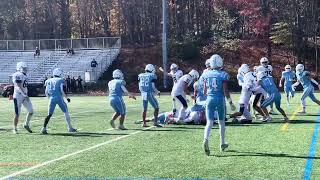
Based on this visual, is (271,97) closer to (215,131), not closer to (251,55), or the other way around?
(215,131)

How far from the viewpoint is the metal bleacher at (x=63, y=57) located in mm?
54062

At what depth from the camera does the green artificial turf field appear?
9.57 meters

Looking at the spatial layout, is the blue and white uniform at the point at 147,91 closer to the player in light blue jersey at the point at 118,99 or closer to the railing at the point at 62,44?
the player in light blue jersey at the point at 118,99

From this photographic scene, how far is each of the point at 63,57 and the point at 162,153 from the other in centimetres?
4697

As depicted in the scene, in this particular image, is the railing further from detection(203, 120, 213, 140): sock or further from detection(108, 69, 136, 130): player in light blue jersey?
detection(203, 120, 213, 140): sock

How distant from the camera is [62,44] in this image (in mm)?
59406

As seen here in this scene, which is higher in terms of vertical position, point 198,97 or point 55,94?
point 55,94

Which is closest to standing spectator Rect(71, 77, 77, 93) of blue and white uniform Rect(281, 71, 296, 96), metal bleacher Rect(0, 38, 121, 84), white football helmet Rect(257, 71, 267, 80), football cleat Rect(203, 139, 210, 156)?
metal bleacher Rect(0, 38, 121, 84)

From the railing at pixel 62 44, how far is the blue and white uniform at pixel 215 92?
152ft

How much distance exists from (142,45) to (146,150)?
51867mm

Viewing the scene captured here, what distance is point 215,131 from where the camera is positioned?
52.0 ft

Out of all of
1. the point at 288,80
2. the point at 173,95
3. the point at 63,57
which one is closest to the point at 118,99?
the point at 173,95

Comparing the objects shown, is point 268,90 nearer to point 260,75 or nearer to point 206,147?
point 260,75

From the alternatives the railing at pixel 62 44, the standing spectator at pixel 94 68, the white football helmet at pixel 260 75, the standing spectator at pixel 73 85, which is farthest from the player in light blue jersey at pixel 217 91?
the railing at pixel 62 44
